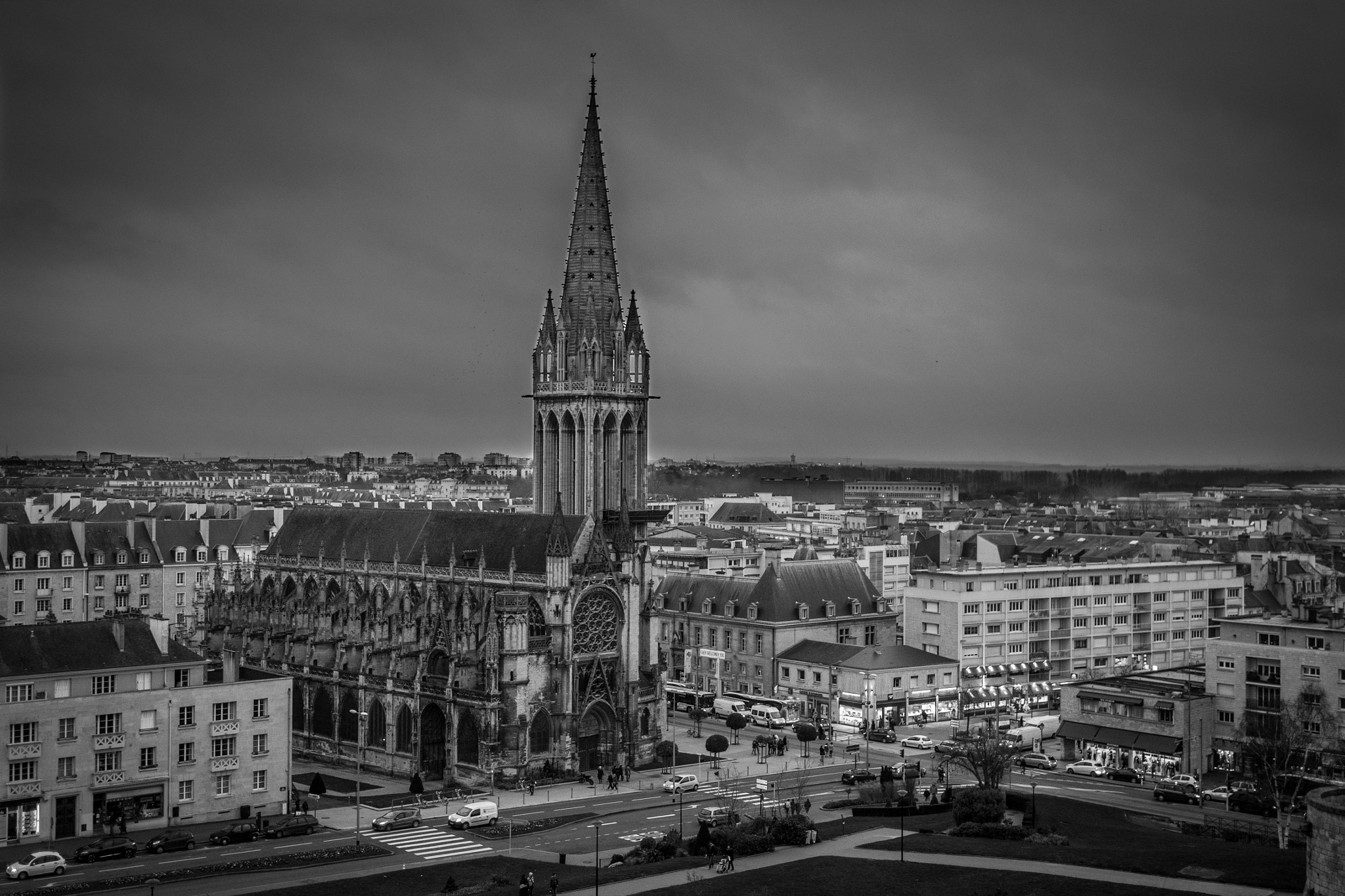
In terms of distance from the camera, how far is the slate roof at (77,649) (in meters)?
69.6

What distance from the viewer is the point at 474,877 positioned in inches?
2415

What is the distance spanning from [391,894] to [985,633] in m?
69.2

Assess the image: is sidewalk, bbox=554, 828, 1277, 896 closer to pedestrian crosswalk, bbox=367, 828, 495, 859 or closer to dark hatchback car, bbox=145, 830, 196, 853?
pedestrian crosswalk, bbox=367, 828, 495, 859

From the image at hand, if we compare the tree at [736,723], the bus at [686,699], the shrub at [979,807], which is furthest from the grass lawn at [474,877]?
the bus at [686,699]

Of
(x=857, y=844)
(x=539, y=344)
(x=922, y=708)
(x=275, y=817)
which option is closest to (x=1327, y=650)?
(x=922, y=708)

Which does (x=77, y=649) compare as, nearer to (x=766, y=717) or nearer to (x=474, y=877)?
(x=474, y=877)

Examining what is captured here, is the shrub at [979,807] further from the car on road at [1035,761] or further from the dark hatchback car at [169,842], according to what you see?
the dark hatchback car at [169,842]

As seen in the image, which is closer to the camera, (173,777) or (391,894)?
(391,894)

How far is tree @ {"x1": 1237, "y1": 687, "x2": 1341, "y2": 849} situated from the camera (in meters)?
75.4

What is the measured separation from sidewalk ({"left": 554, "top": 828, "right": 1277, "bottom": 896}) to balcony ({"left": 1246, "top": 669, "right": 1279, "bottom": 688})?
33978 mm

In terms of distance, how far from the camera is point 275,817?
73688mm

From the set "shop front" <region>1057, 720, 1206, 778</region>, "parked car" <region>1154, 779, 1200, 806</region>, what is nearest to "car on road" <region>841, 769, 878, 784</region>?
"parked car" <region>1154, 779, 1200, 806</region>

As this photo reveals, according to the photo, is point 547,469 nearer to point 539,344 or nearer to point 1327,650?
point 539,344

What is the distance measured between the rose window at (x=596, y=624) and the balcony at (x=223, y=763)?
22.2 metres
